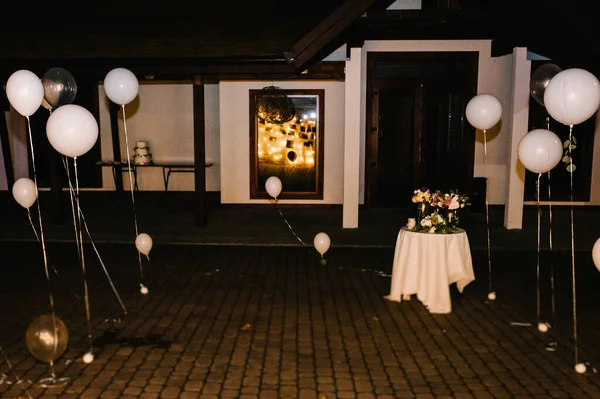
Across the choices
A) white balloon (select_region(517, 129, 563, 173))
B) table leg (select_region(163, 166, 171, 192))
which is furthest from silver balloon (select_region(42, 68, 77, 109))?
table leg (select_region(163, 166, 171, 192))

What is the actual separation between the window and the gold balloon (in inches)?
349

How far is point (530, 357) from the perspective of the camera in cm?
472

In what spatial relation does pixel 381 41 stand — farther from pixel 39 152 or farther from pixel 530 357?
pixel 39 152

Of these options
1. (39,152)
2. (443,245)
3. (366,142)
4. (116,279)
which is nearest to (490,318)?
(443,245)

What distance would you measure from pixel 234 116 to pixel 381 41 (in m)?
3.83

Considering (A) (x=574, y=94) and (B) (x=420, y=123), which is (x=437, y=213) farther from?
(B) (x=420, y=123)

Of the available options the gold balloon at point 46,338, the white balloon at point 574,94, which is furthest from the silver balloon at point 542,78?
the gold balloon at point 46,338

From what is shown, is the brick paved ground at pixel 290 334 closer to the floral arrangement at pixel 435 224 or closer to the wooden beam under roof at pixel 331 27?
the floral arrangement at pixel 435 224

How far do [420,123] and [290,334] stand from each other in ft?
26.7

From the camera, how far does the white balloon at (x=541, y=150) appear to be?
17.3 ft

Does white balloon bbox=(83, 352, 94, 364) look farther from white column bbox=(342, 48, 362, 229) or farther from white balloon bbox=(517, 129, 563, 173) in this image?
white column bbox=(342, 48, 362, 229)

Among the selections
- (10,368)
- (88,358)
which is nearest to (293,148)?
(88,358)

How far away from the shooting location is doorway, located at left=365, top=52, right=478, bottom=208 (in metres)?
12.1

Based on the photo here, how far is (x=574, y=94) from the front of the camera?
4582mm
